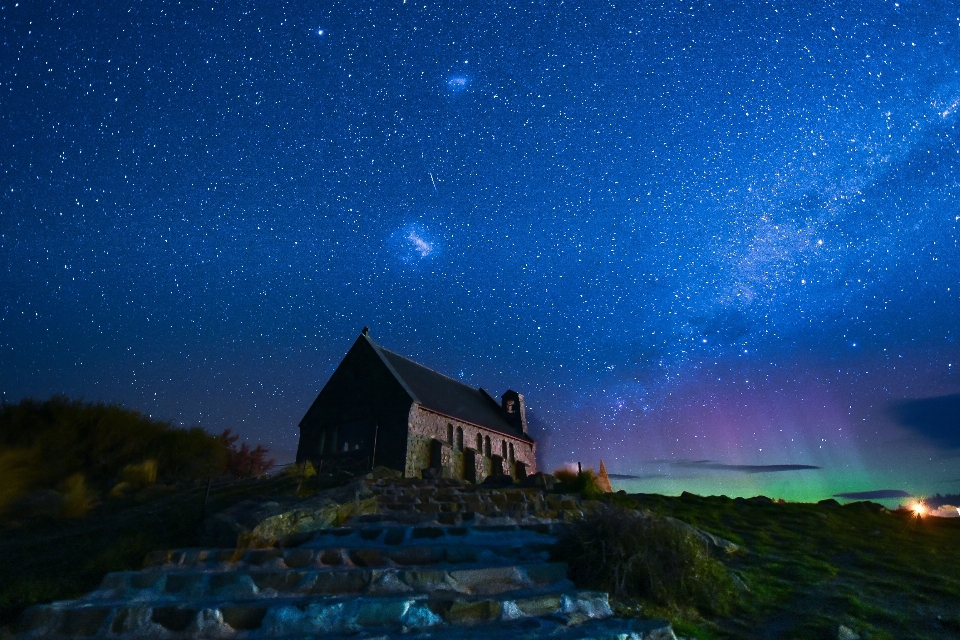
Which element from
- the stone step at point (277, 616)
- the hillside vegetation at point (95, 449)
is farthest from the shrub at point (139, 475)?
the stone step at point (277, 616)

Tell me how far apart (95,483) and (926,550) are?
22.5m

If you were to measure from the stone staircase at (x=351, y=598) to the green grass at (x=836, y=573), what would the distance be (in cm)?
157

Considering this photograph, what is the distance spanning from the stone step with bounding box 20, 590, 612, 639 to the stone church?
17814mm

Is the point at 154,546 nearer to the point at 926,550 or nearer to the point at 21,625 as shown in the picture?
the point at 21,625

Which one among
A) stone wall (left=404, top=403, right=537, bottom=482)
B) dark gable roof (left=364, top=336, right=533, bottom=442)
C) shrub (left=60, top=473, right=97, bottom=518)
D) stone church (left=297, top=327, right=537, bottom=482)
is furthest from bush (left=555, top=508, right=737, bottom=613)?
dark gable roof (left=364, top=336, right=533, bottom=442)

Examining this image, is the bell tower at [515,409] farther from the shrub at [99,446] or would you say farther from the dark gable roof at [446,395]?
the shrub at [99,446]

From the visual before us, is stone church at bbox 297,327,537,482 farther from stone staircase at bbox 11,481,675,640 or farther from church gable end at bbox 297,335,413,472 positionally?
stone staircase at bbox 11,481,675,640

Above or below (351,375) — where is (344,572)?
below

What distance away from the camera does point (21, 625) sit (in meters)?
4.98

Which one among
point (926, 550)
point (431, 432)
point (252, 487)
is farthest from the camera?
point (431, 432)

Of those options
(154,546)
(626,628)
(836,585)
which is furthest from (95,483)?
(836,585)

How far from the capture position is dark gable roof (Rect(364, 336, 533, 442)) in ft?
92.7

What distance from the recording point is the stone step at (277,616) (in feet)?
16.1

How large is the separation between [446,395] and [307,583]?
26.2 metres
